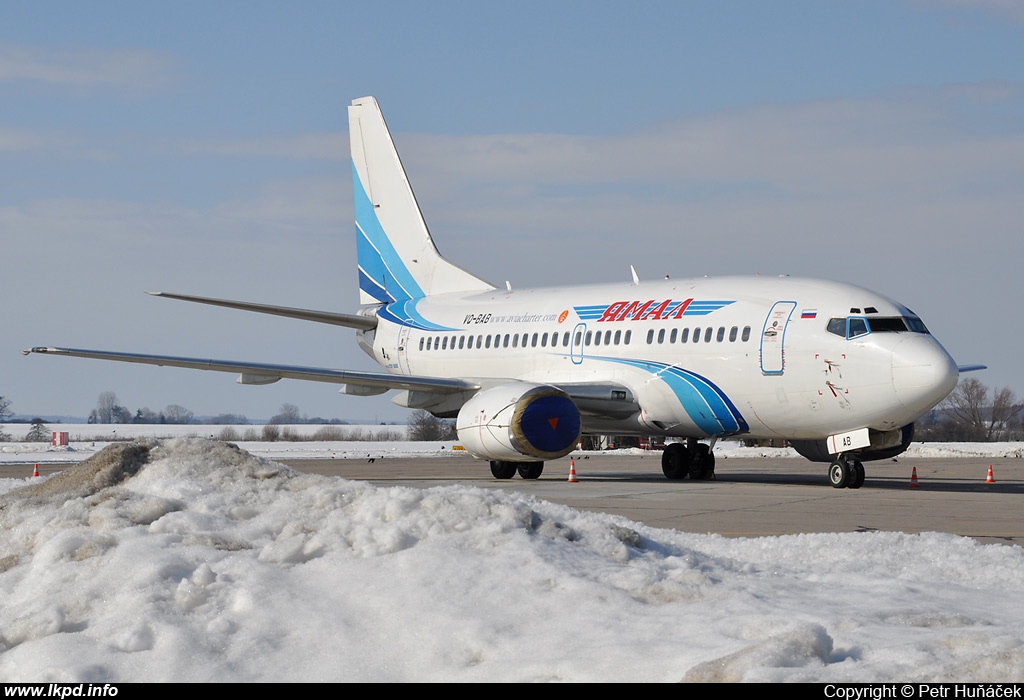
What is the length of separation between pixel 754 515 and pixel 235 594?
8.65 metres

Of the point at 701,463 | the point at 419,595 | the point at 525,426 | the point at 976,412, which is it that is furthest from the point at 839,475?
the point at 976,412

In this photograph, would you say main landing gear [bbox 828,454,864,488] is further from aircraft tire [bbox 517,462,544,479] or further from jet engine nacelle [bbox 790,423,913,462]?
aircraft tire [bbox 517,462,544,479]

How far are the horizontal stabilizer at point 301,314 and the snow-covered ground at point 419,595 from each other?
14.6 meters

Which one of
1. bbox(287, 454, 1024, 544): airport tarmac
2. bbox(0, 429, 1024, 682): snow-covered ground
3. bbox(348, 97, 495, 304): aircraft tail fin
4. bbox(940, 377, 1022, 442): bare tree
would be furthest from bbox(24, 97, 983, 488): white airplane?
bbox(940, 377, 1022, 442): bare tree

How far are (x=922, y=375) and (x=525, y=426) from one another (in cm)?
610

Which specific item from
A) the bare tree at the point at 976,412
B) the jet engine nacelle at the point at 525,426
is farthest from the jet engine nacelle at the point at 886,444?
the bare tree at the point at 976,412

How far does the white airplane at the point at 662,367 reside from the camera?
18203 mm

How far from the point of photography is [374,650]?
17.4 feet

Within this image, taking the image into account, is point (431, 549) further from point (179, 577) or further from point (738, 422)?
point (738, 422)

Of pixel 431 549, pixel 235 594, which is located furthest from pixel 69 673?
pixel 431 549

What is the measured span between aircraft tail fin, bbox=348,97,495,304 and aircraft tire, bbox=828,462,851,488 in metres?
10.7

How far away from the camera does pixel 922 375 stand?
17.4 m

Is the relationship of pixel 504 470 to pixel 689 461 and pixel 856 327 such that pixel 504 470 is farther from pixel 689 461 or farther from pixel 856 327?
pixel 856 327

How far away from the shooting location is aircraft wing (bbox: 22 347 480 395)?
70.6 ft
